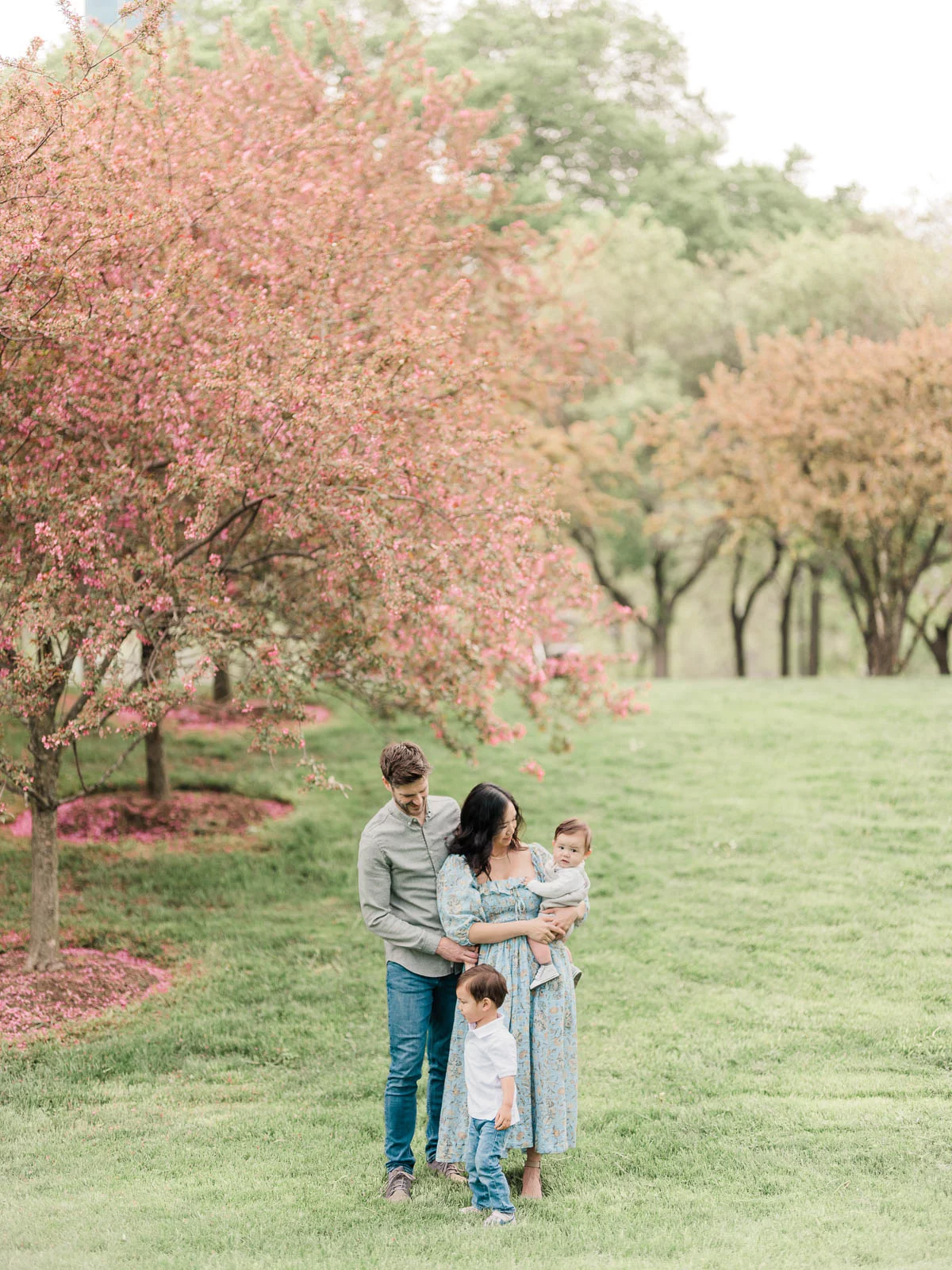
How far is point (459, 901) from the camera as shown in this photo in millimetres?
5254

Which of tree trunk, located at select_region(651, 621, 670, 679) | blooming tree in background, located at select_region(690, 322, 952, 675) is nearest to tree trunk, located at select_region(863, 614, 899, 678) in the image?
blooming tree in background, located at select_region(690, 322, 952, 675)

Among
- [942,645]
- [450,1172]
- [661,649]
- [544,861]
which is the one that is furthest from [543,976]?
[661,649]

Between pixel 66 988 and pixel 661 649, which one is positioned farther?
pixel 661 649

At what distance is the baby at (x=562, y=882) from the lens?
5.25 m

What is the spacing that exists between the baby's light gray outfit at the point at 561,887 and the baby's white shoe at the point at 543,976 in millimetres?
258

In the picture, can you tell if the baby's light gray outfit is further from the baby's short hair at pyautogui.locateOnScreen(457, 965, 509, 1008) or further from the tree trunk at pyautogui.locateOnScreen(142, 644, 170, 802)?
the tree trunk at pyautogui.locateOnScreen(142, 644, 170, 802)

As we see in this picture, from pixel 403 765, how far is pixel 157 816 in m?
7.82

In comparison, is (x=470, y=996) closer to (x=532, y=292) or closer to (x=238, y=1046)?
(x=238, y=1046)

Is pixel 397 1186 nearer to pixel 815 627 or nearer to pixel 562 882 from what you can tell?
pixel 562 882

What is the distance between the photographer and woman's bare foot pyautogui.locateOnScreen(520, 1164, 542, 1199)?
17.7 feet

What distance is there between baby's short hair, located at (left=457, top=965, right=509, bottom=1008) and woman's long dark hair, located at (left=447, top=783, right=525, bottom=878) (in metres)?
0.44

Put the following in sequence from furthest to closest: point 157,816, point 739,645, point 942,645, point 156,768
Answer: point 739,645 → point 942,645 → point 156,768 → point 157,816

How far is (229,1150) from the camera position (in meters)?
6.18

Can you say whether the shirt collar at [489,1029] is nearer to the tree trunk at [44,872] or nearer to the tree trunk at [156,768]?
the tree trunk at [44,872]
